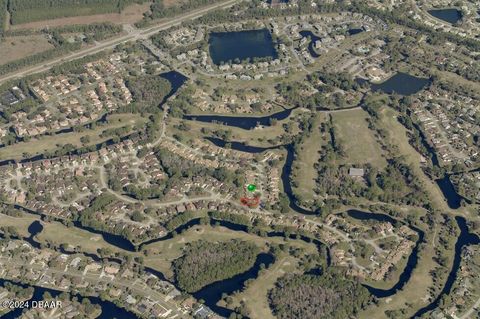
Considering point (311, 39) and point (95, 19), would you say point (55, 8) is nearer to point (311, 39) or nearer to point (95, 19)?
point (95, 19)

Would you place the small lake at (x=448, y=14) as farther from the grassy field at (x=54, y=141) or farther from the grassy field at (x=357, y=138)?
the grassy field at (x=54, y=141)

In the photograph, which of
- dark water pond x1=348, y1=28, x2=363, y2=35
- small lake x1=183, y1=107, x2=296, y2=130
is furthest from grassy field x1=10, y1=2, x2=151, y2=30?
dark water pond x1=348, y1=28, x2=363, y2=35

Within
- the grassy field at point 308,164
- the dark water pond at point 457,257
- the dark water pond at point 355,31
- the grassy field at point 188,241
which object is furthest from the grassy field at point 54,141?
the dark water pond at point 457,257

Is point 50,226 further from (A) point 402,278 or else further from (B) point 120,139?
(A) point 402,278

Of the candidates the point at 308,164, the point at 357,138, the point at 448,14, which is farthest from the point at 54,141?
the point at 448,14

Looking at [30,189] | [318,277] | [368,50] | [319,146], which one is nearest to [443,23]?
[368,50]
